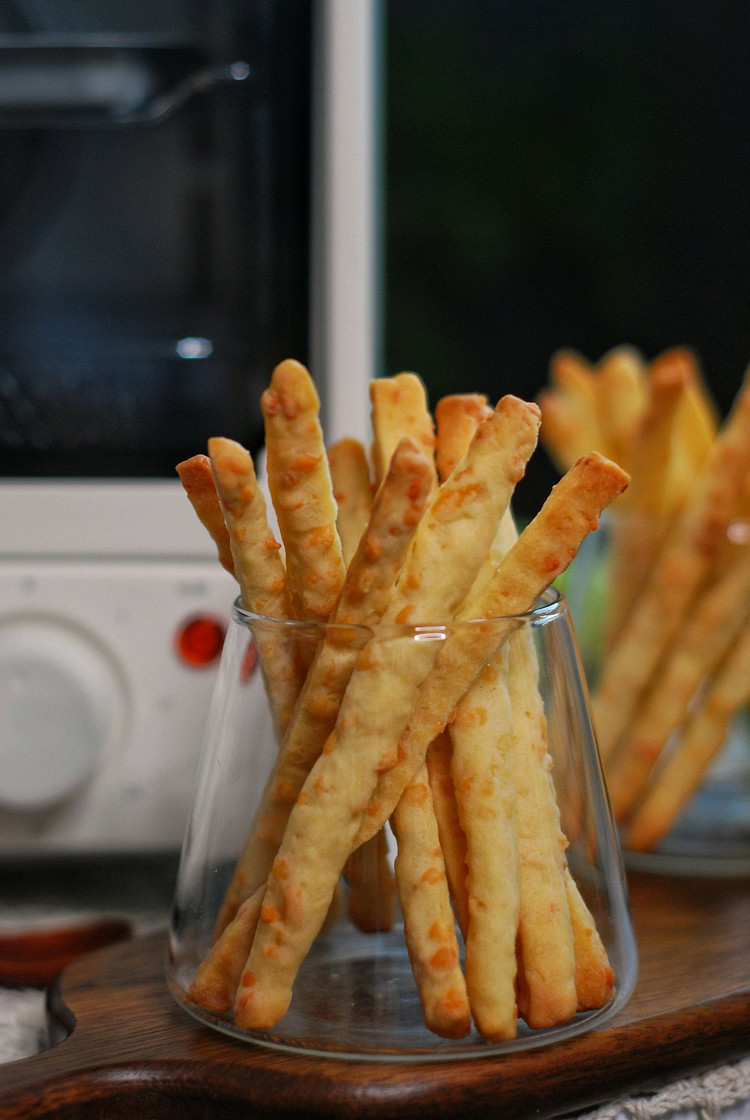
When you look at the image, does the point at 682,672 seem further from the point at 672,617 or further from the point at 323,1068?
the point at 323,1068

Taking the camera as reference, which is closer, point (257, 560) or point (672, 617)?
point (257, 560)

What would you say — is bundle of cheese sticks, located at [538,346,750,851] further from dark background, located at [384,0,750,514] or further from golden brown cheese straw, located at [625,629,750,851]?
dark background, located at [384,0,750,514]

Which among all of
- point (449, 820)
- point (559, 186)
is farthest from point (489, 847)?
point (559, 186)

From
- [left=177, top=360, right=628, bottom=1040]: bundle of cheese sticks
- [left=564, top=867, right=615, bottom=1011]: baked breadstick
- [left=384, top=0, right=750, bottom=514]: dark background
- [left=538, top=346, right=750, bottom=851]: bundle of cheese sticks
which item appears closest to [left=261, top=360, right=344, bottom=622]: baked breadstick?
[left=177, top=360, right=628, bottom=1040]: bundle of cheese sticks

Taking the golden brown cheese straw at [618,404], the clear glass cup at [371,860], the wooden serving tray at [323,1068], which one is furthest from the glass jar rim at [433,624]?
the golden brown cheese straw at [618,404]

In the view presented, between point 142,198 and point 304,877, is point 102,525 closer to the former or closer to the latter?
point 142,198

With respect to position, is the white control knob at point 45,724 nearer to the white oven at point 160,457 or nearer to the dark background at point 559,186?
the white oven at point 160,457
